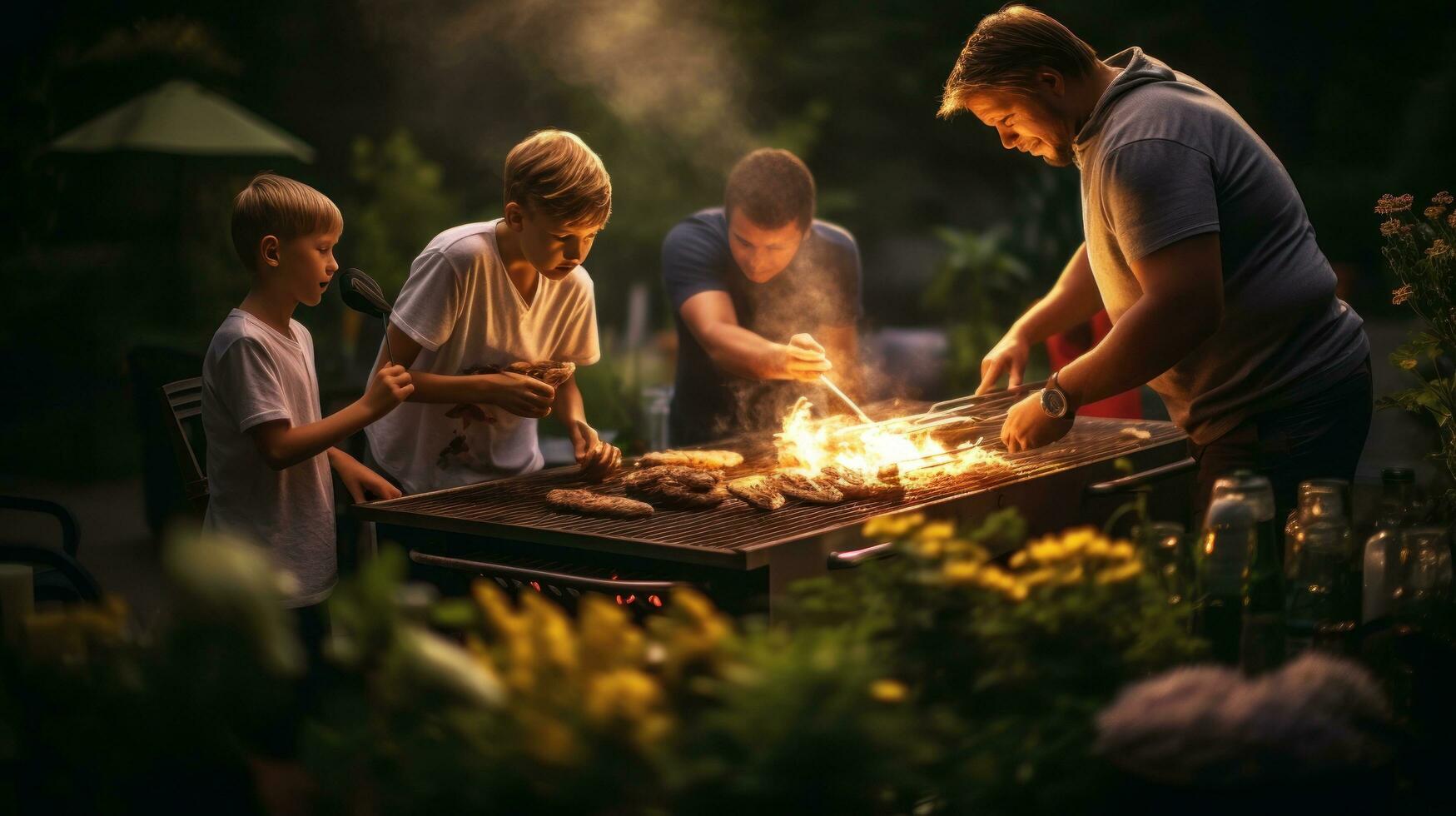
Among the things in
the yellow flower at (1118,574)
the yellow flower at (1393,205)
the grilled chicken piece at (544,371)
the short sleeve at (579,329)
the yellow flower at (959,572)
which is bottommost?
the yellow flower at (1118,574)

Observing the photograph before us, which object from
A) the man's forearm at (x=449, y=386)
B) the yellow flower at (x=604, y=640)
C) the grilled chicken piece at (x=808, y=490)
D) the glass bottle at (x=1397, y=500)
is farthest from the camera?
the man's forearm at (x=449, y=386)

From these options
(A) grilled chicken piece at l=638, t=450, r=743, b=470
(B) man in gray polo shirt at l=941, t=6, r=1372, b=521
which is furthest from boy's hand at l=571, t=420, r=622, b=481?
(B) man in gray polo shirt at l=941, t=6, r=1372, b=521

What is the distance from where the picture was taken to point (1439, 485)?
3203 millimetres

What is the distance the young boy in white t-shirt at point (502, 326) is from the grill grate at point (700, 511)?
0.62ft

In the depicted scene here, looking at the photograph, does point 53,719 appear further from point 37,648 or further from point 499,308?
point 499,308

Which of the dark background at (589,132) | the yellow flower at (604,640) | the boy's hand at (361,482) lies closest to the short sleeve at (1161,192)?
the yellow flower at (604,640)

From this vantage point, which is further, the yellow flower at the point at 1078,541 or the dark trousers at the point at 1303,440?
the dark trousers at the point at 1303,440

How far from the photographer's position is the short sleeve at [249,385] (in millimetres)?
3121

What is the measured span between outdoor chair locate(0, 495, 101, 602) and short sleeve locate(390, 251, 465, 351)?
117 cm

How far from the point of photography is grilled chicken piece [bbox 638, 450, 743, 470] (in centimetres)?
383

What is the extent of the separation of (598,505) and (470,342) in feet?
2.66

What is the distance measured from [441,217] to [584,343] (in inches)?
393

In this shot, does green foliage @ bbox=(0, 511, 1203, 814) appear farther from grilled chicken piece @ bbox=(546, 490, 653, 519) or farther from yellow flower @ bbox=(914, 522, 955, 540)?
grilled chicken piece @ bbox=(546, 490, 653, 519)

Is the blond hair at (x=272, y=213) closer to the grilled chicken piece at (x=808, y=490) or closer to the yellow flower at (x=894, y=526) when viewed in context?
the grilled chicken piece at (x=808, y=490)
